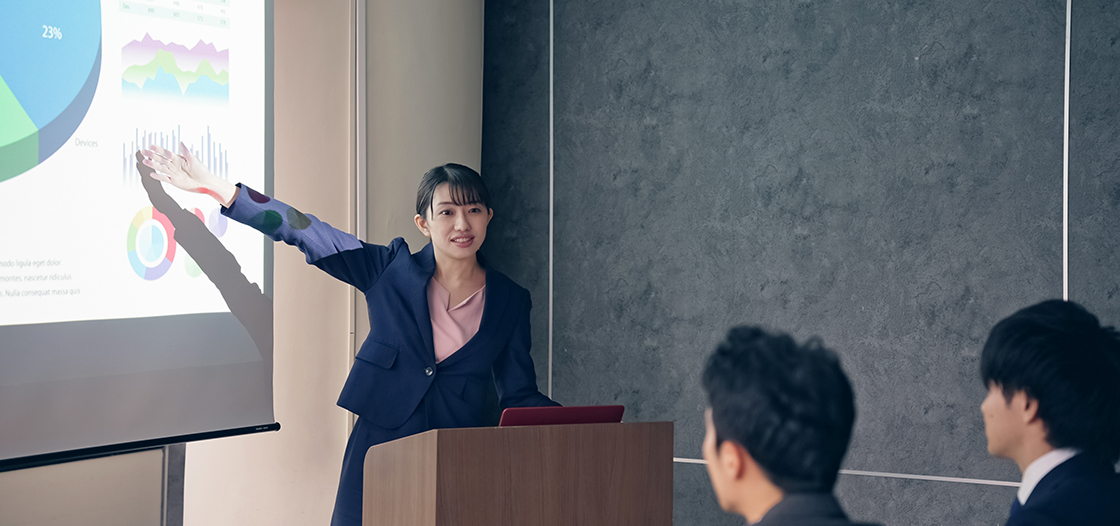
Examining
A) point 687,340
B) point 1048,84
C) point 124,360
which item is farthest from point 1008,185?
point 124,360

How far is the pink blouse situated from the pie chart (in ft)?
3.30

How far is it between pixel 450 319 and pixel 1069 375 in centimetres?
156

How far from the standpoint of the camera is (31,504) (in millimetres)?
1917

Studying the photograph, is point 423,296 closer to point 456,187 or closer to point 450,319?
point 450,319

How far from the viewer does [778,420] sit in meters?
0.93

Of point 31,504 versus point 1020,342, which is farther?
point 31,504

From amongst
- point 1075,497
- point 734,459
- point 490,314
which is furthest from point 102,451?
point 1075,497

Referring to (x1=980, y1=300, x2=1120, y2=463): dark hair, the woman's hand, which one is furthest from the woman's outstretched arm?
(x1=980, y1=300, x2=1120, y2=463): dark hair

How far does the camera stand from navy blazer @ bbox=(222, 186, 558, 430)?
220cm

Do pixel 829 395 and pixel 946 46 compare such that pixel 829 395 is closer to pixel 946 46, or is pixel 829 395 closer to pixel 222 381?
pixel 222 381

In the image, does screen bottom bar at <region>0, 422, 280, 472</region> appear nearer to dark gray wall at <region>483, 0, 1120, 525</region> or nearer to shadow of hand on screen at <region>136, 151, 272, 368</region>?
shadow of hand on screen at <region>136, 151, 272, 368</region>

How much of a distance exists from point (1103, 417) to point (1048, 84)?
183 centimetres

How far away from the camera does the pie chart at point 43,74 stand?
1.74 metres

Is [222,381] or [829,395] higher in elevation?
[829,395]
